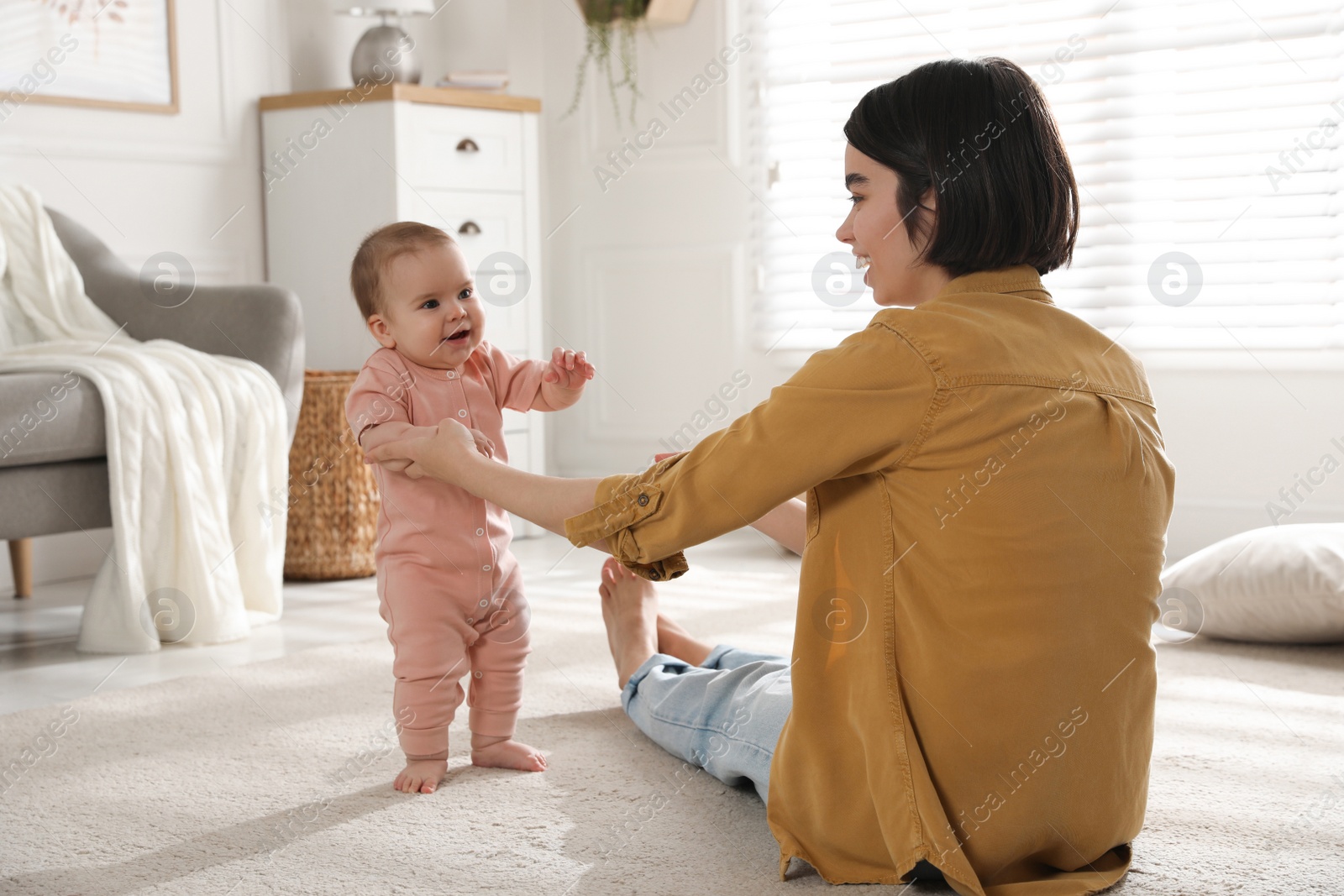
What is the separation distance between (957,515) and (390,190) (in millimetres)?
2525

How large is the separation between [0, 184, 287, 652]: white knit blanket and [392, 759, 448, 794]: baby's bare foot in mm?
984

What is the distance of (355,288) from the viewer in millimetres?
1501

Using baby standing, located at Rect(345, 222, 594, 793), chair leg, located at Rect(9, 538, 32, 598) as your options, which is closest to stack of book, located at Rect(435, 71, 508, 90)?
chair leg, located at Rect(9, 538, 32, 598)

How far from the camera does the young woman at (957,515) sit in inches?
41.6

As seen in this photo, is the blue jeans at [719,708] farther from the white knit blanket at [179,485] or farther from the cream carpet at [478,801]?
the white knit blanket at [179,485]

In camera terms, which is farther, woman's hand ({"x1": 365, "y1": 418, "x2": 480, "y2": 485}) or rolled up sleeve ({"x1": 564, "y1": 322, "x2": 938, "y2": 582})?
woman's hand ({"x1": 365, "y1": 418, "x2": 480, "y2": 485})

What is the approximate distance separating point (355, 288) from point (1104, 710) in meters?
0.93

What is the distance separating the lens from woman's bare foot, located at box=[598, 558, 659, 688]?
173cm

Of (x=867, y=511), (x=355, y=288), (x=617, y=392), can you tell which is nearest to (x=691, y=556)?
(x=617, y=392)

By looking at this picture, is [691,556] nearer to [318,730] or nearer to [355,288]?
[318,730]

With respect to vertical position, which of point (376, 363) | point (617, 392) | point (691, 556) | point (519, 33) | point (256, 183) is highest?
point (519, 33)

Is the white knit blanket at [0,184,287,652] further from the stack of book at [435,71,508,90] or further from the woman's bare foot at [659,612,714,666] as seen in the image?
the stack of book at [435,71,508,90]

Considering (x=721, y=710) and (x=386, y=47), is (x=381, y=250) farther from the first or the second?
(x=386, y=47)

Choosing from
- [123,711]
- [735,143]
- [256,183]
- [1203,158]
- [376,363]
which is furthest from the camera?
[735,143]
